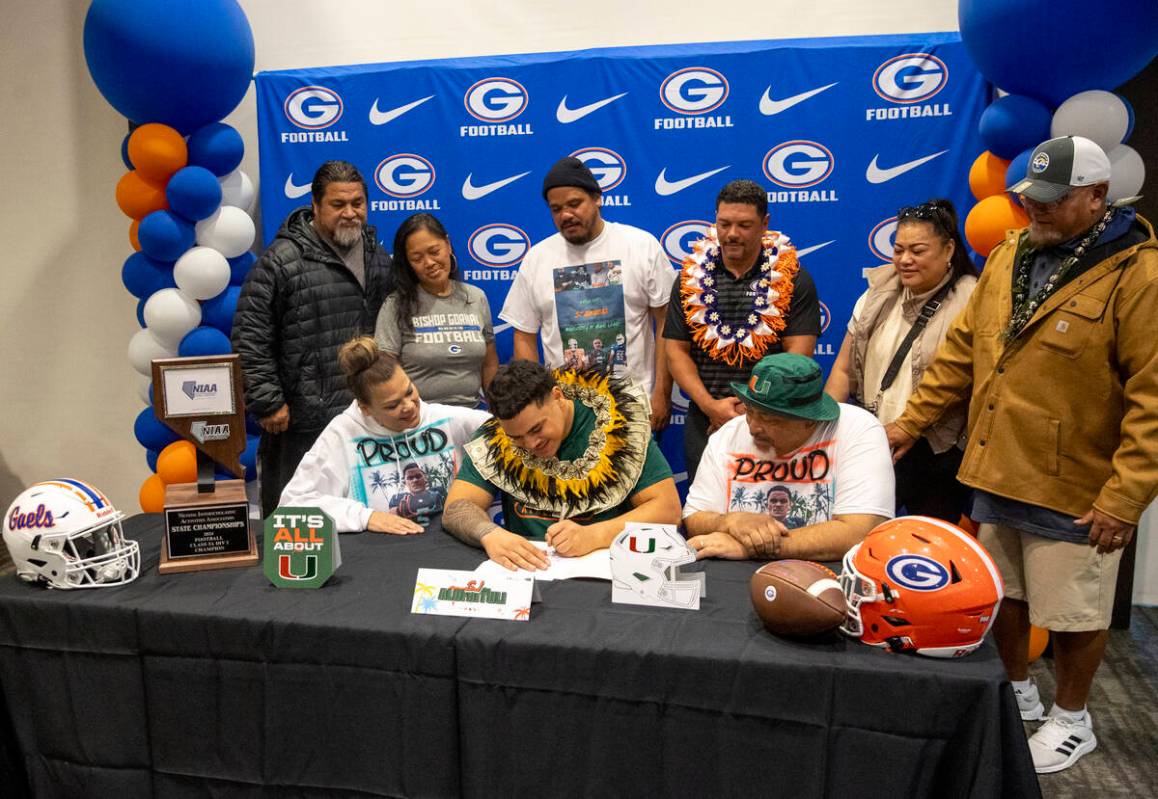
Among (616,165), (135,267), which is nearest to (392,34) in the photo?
(616,165)

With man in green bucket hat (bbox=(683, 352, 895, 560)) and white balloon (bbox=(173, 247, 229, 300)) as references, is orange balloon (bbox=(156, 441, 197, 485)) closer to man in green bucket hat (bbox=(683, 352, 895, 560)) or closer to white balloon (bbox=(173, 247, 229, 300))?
white balloon (bbox=(173, 247, 229, 300))

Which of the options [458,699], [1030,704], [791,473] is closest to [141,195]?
[458,699]

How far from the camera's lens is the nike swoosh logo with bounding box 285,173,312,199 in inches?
172

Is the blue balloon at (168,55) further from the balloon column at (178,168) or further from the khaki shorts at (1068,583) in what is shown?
the khaki shorts at (1068,583)

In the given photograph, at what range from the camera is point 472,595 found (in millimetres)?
2080

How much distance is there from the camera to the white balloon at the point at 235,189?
3998 millimetres

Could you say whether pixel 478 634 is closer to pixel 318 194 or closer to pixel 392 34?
pixel 318 194

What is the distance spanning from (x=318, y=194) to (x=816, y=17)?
2211 millimetres

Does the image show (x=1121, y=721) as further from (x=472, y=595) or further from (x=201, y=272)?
(x=201, y=272)

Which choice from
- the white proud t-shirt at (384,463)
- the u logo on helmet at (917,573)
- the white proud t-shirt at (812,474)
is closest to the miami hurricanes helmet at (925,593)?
the u logo on helmet at (917,573)

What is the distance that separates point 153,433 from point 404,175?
1.60 metres

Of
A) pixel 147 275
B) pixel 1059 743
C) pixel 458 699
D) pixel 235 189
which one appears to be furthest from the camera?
pixel 235 189

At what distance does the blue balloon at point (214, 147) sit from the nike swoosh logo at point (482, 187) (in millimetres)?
982

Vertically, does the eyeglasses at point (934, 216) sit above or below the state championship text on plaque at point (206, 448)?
above
